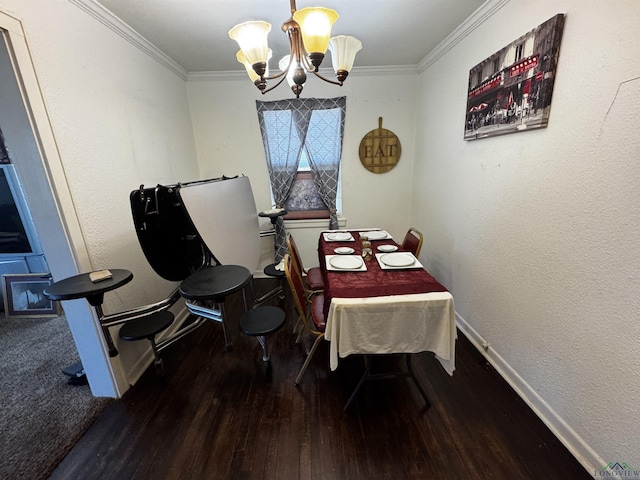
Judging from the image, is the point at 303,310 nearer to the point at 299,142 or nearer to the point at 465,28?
the point at 299,142

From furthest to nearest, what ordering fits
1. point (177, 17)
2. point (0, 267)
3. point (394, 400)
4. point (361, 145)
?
point (361, 145) < point (0, 267) < point (177, 17) < point (394, 400)

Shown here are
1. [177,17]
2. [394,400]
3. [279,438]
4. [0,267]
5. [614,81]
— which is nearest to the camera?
[614,81]

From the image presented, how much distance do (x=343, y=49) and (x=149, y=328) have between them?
2.11 m

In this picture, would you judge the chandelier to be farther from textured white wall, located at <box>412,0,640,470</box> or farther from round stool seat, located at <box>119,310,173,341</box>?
round stool seat, located at <box>119,310,173,341</box>

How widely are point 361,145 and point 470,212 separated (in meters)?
1.56

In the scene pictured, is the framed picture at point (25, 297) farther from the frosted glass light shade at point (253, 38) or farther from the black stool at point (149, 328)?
the frosted glass light shade at point (253, 38)

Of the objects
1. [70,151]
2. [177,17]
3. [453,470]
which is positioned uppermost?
[177,17]

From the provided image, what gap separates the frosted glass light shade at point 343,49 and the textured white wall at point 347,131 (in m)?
1.57

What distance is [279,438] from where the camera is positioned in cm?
Answer: 142

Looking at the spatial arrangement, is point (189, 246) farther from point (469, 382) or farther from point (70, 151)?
point (469, 382)

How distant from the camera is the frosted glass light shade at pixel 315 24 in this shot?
46.5 inches

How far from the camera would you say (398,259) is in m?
1.82

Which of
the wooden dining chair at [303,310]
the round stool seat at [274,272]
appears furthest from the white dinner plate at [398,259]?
the round stool seat at [274,272]

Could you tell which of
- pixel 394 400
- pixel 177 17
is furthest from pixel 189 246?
pixel 394 400
